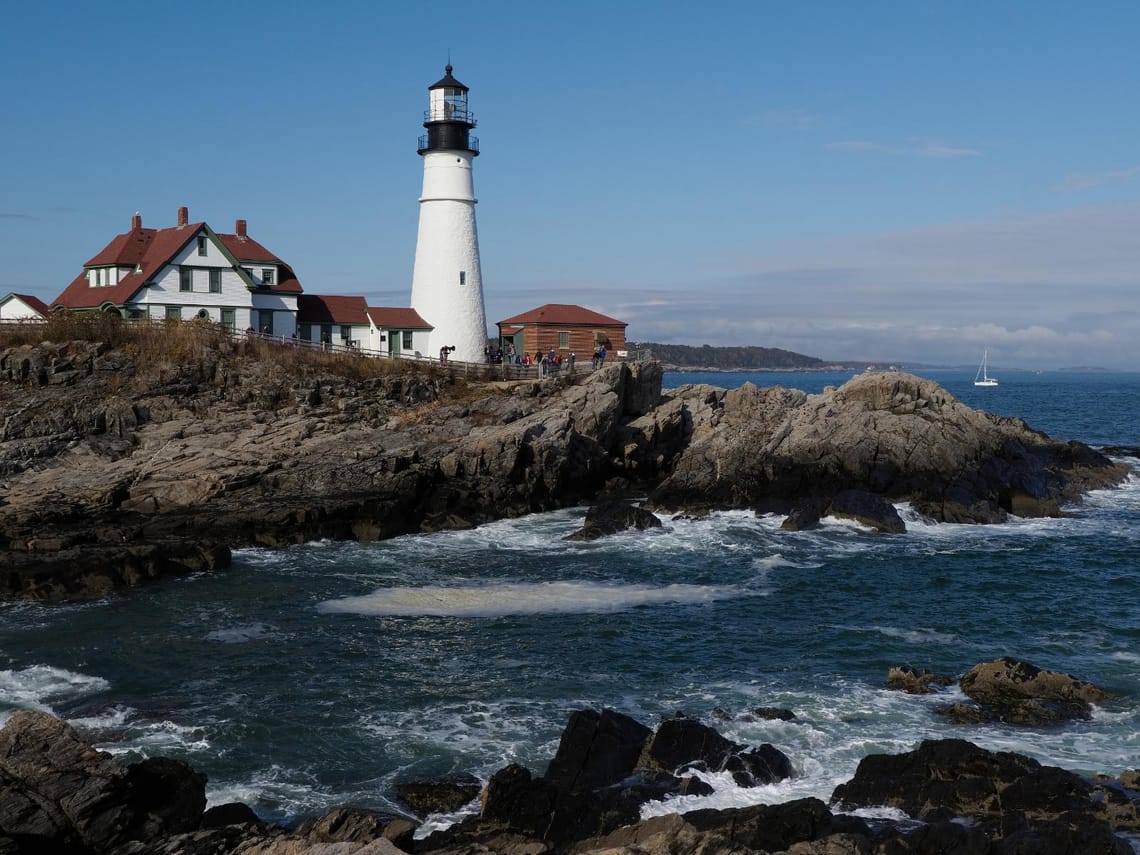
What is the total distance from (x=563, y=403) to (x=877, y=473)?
42.1 ft

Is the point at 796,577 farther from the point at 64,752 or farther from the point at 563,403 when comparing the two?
the point at 64,752

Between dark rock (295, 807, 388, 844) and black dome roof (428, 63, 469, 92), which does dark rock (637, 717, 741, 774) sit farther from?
black dome roof (428, 63, 469, 92)

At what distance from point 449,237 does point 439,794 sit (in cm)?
4000

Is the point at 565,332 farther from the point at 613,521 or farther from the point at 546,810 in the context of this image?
the point at 546,810

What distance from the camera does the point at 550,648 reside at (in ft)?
82.8

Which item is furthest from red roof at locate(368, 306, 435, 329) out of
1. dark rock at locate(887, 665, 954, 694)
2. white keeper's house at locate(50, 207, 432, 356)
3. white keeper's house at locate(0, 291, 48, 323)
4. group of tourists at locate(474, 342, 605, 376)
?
dark rock at locate(887, 665, 954, 694)

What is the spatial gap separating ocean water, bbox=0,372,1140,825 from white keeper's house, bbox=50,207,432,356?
19733 mm

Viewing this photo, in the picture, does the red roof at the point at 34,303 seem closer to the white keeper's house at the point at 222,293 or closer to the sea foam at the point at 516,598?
the white keeper's house at the point at 222,293

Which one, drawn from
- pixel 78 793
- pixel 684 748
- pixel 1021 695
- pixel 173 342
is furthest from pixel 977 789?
pixel 173 342

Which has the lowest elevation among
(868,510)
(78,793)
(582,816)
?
(582,816)

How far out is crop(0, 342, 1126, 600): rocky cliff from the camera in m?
37.0

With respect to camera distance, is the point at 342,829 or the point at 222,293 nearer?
the point at 342,829

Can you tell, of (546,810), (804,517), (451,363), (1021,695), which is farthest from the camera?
(451,363)

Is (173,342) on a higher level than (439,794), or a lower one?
higher
